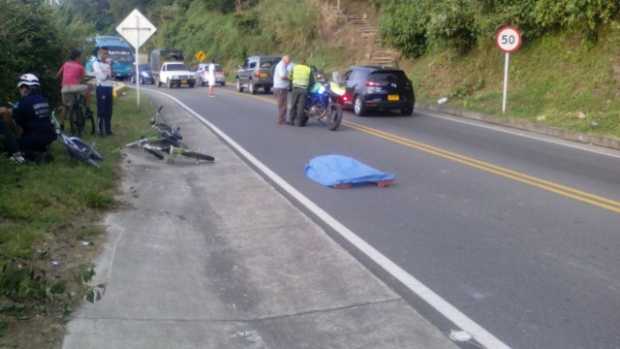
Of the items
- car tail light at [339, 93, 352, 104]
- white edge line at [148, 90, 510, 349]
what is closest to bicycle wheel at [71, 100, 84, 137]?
white edge line at [148, 90, 510, 349]

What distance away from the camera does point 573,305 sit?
5938mm

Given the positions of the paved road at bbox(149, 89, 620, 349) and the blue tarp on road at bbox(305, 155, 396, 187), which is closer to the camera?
the paved road at bbox(149, 89, 620, 349)

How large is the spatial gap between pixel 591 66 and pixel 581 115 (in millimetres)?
2916

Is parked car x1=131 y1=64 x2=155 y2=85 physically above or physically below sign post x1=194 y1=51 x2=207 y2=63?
below

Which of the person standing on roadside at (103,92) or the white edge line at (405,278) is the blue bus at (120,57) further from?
the white edge line at (405,278)

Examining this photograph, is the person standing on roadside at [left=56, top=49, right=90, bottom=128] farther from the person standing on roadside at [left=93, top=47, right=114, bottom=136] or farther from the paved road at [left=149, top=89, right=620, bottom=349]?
the paved road at [left=149, top=89, right=620, bottom=349]

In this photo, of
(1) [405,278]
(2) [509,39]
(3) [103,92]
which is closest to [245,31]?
(2) [509,39]

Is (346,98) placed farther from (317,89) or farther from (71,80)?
(71,80)

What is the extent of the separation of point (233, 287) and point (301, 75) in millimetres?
12501

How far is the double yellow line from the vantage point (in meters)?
9.67

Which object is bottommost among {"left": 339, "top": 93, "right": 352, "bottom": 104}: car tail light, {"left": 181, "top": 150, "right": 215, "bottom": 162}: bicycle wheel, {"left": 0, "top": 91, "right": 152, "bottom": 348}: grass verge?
{"left": 0, "top": 91, "right": 152, "bottom": 348}: grass verge

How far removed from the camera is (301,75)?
18.5 meters

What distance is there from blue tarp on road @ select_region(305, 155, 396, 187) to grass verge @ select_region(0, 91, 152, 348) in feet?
9.77

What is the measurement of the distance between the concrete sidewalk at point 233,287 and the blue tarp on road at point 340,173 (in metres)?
1.16
